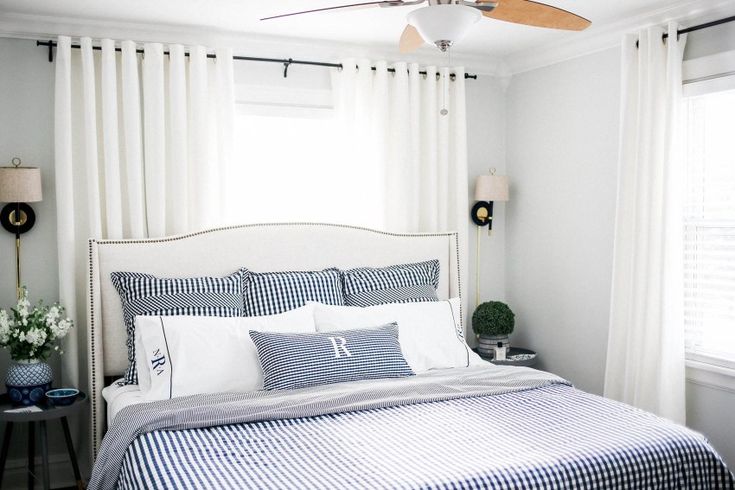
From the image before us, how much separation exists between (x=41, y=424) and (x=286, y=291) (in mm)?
1349

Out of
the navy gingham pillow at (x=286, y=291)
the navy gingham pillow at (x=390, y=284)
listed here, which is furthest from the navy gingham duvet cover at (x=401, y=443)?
the navy gingham pillow at (x=390, y=284)

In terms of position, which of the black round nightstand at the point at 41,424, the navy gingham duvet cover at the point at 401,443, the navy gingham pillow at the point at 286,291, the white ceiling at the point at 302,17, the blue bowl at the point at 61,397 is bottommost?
the black round nightstand at the point at 41,424

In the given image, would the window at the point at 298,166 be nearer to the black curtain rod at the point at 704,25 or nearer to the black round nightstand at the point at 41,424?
the black round nightstand at the point at 41,424

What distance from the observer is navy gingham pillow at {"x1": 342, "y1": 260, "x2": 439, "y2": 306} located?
3922 mm

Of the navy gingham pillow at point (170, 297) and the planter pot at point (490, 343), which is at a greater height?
the navy gingham pillow at point (170, 297)

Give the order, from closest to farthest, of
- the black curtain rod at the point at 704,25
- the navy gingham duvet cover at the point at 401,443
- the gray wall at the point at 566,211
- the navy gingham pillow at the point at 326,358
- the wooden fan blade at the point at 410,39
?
the navy gingham duvet cover at the point at 401,443
the wooden fan blade at the point at 410,39
the navy gingham pillow at the point at 326,358
the black curtain rod at the point at 704,25
the gray wall at the point at 566,211

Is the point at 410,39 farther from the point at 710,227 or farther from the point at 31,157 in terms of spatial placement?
the point at 31,157

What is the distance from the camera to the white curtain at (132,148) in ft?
12.4

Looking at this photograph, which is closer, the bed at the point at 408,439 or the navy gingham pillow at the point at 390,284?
the bed at the point at 408,439

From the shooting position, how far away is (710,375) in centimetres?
A: 358

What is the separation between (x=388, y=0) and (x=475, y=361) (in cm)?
209

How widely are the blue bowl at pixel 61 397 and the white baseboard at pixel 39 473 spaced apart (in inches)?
22.1

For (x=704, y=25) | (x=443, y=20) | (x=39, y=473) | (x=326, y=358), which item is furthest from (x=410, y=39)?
(x=39, y=473)

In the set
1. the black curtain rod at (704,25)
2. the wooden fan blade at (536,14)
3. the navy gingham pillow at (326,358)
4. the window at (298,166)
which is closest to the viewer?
the wooden fan blade at (536,14)
